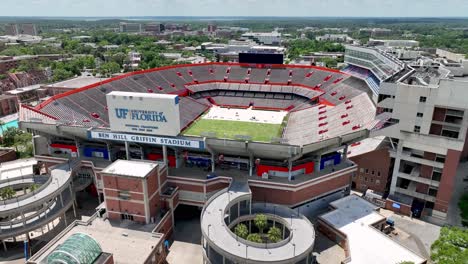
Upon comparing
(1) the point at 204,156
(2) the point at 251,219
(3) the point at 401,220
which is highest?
(1) the point at 204,156

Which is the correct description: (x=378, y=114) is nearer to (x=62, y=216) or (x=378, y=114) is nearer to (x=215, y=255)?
(x=215, y=255)

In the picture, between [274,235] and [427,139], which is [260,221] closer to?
[274,235]

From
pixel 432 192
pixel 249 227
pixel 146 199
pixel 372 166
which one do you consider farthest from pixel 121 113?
pixel 432 192

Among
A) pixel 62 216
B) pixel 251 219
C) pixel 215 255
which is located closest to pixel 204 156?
pixel 251 219

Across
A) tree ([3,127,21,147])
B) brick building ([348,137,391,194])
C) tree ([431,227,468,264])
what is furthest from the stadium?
tree ([3,127,21,147])

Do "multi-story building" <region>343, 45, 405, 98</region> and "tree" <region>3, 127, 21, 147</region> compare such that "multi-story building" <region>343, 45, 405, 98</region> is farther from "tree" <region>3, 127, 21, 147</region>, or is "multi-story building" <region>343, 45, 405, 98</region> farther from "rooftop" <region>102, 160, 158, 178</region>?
"tree" <region>3, 127, 21, 147</region>

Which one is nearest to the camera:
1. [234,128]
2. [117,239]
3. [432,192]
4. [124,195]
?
[117,239]
